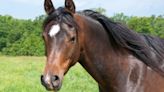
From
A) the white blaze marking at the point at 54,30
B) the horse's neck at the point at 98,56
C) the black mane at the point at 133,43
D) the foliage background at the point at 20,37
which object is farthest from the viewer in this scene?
the foliage background at the point at 20,37

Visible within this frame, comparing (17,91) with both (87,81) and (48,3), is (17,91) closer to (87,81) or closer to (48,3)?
(87,81)

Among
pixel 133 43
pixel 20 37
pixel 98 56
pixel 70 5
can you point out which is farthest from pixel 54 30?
pixel 20 37

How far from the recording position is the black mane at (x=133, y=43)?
428 centimetres

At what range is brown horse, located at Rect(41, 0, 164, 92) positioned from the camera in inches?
153

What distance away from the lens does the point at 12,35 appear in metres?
42.2

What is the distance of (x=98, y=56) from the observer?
420 cm

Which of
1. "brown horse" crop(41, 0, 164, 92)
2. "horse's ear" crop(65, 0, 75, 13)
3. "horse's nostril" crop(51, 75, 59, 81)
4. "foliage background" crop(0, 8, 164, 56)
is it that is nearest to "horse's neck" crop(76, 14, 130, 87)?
"brown horse" crop(41, 0, 164, 92)

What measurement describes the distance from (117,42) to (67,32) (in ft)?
2.18

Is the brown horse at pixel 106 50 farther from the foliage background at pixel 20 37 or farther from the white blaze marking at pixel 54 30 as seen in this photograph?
the foliage background at pixel 20 37

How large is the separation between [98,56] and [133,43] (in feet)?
1.37

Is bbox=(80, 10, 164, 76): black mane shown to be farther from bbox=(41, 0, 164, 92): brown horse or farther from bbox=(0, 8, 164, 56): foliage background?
bbox=(0, 8, 164, 56): foliage background

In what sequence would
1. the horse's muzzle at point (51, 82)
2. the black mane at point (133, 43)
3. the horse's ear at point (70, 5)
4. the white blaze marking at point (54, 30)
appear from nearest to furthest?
the horse's muzzle at point (51, 82) → the white blaze marking at point (54, 30) → the horse's ear at point (70, 5) → the black mane at point (133, 43)

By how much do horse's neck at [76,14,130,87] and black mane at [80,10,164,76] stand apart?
89 millimetres

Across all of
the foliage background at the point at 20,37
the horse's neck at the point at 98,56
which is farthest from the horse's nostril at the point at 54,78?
the foliage background at the point at 20,37
